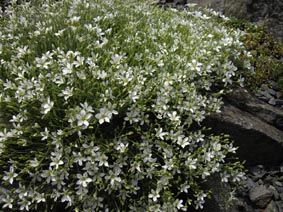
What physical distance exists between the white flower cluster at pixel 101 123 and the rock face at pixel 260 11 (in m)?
2.31

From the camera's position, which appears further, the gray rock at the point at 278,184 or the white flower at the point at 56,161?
the gray rock at the point at 278,184

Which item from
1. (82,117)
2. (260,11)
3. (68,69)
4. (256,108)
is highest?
(68,69)

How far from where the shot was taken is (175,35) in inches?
157

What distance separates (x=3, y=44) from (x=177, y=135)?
1919 millimetres

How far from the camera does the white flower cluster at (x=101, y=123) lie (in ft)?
9.55

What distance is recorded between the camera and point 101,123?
295 centimetres

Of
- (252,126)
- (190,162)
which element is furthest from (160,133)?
(252,126)

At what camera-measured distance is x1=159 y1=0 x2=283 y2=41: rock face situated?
568 centimetres

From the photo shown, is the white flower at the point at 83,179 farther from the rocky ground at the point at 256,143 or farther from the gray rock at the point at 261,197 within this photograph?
the gray rock at the point at 261,197

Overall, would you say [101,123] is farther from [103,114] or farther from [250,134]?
[250,134]

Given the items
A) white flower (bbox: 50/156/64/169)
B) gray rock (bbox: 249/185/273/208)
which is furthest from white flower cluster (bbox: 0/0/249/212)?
gray rock (bbox: 249/185/273/208)

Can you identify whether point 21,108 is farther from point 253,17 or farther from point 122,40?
point 253,17

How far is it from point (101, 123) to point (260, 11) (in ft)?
12.8

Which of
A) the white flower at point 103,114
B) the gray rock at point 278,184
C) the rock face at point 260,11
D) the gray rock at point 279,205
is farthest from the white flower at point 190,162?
the rock face at point 260,11
